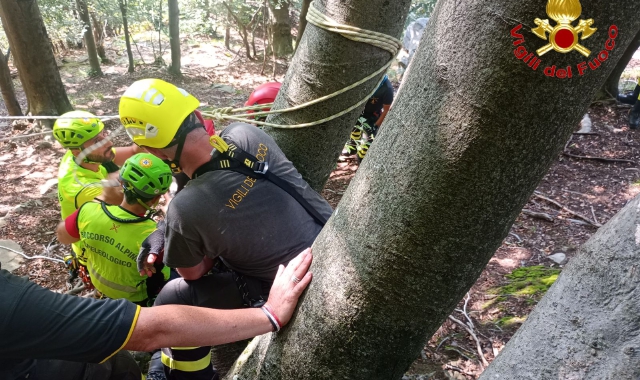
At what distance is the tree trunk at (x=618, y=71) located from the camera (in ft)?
26.8

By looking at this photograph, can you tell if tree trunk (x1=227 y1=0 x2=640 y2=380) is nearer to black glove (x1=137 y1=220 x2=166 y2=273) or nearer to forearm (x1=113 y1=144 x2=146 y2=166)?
black glove (x1=137 y1=220 x2=166 y2=273)

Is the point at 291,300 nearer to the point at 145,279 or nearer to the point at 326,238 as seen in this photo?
the point at 326,238

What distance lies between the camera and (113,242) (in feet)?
11.1

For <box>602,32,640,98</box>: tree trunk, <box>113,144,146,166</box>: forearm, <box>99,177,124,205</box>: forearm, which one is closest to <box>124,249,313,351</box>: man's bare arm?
<box>99,177,124,205</box>: forearm

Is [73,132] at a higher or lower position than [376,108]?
higher

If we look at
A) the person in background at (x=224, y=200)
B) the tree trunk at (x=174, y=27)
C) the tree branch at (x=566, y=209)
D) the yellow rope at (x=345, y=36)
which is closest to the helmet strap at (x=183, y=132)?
the person in background at (x=224, y=200)

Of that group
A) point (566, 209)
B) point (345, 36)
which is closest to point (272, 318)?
point (345, 36)

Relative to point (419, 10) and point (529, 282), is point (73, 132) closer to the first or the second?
point (529, 282)

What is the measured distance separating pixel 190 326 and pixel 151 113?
50.6 inches

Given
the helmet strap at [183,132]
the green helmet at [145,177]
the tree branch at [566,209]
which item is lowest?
the tree branch at [566,209]

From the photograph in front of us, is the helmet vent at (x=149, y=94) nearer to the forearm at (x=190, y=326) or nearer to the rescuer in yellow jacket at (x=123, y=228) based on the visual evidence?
the rescuer in yellow jacket at (x=123, y=228)

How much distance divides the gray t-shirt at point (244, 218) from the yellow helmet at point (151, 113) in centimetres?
33

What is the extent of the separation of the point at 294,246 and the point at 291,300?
0.86m

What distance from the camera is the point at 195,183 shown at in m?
2.44
